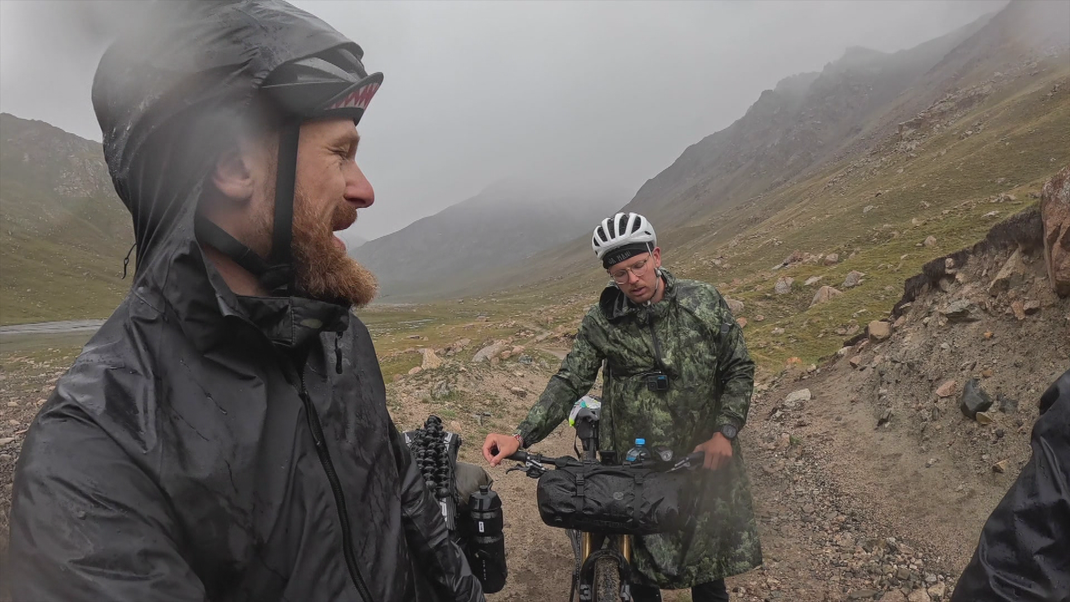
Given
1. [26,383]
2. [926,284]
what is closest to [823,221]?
[926,284]

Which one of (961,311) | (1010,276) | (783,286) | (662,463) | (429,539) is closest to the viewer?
(429,539)

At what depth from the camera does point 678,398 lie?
4434 millimetres

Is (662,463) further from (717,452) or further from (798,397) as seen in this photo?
(798,397)

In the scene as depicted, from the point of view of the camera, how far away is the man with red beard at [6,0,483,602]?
131 cm

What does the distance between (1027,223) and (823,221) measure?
4227 cm

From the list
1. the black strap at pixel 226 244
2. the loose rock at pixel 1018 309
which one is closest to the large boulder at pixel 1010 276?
the loose rock at pixel 1018 309

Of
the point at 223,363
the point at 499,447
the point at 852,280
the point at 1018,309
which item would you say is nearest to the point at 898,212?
the point at 852,280

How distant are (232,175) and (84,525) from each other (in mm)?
1132

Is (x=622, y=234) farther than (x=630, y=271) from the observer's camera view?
Yes

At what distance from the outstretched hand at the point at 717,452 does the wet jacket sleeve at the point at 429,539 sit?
2175mm

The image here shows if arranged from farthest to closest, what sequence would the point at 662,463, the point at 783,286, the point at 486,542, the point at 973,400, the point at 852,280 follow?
the point at 783,286, the point at 852,280, the point at 973,400, the point at 662,463, the point at 486,542

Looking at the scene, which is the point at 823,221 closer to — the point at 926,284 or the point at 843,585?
the point at 926,284

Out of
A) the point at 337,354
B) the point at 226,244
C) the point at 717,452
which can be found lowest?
the point at 717,452

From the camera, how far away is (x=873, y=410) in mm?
8453
